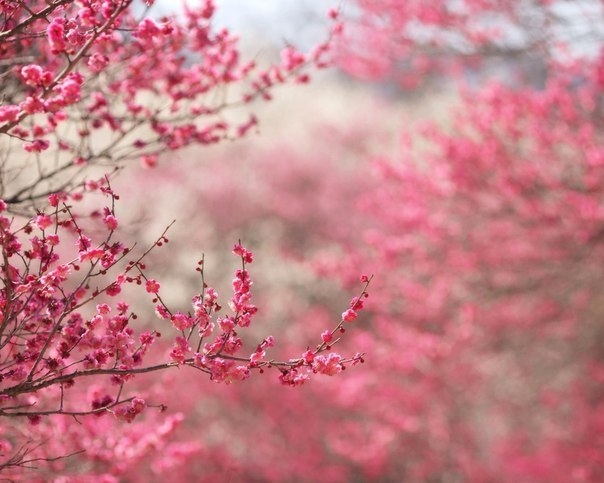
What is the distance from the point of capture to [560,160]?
7.63 metres

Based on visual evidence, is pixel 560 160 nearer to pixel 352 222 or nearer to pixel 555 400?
pixel 555 400

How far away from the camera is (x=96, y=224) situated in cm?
398

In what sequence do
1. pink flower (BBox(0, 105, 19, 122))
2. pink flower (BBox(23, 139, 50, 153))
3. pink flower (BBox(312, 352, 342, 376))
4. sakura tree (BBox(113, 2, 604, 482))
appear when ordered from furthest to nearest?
sakura tree (BBox(113, 2, 604, 482)) → pink flower (BBox(23, 139, 50, 153)) → pink flower (BBox(312, 352, 342, 376)) → pink flower (BBox(0, 105, 19, 122))

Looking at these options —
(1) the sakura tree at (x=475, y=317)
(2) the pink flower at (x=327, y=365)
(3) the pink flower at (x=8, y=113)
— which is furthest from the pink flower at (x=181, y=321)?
(1) the sakura tree at (x=475, y=317)

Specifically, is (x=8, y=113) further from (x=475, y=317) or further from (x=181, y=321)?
(x=475, y=317)

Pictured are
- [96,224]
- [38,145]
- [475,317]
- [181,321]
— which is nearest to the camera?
[181,321]

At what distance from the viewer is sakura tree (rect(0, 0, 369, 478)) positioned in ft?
7.95

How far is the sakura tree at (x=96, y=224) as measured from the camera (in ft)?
7.95

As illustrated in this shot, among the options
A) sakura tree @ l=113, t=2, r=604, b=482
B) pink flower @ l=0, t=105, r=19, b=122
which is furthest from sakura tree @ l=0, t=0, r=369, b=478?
sakura tree @ l=113, t=2, r=604, b=482

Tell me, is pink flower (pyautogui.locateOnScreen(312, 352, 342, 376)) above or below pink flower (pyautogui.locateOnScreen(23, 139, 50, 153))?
below

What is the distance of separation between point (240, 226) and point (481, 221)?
8.73 meters

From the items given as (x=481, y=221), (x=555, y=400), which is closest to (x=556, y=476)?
(x=555, y=400)

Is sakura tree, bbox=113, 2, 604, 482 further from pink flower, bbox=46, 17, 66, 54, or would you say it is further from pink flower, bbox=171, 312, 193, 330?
pink flower, bbox=46, 17, 66, 54

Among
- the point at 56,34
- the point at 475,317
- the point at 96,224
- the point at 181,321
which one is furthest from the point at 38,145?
the point at 475,317
